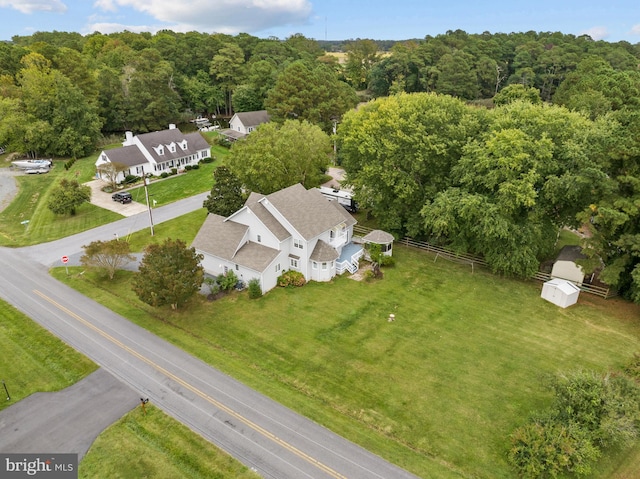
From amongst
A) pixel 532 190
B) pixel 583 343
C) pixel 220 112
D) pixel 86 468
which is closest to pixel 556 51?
pixel 220 112

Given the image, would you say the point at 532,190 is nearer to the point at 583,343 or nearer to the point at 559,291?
the point at 559,291

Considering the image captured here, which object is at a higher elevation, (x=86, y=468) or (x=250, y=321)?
(x=250, y=321)

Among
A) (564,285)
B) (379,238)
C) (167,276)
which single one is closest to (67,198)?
(167,276)

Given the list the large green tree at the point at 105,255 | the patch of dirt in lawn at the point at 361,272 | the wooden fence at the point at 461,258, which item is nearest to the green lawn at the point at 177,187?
the large green tree at the point at 105,255

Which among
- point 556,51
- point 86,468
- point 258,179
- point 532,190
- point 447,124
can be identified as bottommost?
point 86,468

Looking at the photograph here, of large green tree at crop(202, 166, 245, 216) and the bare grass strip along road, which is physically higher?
large green tree at crop(202, 166, 245, 216)

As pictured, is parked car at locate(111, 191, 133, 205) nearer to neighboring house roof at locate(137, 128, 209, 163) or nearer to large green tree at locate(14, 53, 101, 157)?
neighboring house roof at locate(137, 128, 209, 163)

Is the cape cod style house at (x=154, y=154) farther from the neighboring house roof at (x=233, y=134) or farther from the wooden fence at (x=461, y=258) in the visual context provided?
the wooden fence at (x=461, y=258)

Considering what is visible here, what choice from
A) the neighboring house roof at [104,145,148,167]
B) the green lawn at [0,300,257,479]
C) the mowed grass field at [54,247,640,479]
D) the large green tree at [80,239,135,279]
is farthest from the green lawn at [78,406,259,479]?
the neighboring house roof at [104,145,148,167]
